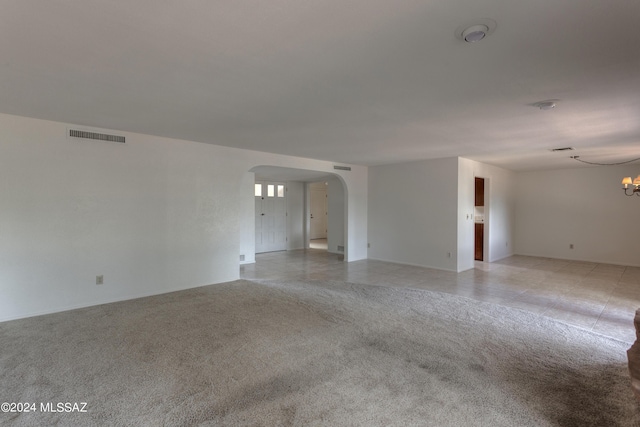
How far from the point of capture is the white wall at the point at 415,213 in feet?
21.2

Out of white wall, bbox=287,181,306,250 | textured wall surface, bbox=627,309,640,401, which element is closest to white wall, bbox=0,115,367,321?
white wall, bbox=287,181,306,250

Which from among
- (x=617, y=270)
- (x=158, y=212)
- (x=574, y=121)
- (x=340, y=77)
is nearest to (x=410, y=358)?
(x=340, y=77)

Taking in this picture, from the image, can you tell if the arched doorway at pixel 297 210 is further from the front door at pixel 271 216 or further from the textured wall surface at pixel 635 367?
the textured wall surface at pixel 635 367

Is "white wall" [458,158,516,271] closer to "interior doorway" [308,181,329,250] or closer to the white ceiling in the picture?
the white ceiling

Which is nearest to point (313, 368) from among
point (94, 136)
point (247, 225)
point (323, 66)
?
point (323, 66)

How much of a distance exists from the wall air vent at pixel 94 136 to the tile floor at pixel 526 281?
10.1 ft

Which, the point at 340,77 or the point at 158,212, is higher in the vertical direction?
the point at 340,77

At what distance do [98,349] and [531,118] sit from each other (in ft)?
16.3

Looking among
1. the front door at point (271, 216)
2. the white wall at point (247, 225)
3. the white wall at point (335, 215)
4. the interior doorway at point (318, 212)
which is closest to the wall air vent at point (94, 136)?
the white wall at point (247, 225)

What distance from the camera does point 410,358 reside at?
8.89 ft

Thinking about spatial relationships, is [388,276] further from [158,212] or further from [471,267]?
[158,212]

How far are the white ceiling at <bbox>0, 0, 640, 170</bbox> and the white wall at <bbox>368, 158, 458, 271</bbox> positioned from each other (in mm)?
2318

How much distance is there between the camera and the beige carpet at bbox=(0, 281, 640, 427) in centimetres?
198

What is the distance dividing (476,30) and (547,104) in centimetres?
181
